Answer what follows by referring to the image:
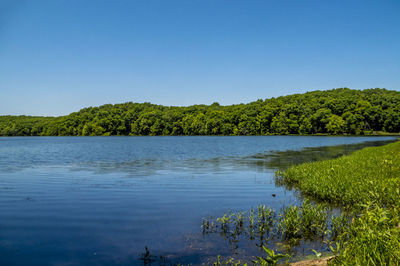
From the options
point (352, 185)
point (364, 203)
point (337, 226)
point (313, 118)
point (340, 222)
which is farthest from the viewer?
point (313, 118)

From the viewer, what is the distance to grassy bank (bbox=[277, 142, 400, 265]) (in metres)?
5.85

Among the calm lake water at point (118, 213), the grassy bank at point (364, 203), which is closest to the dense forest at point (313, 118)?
the grassy bank at point (364, 203)

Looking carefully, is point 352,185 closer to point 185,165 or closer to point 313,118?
point 185,165

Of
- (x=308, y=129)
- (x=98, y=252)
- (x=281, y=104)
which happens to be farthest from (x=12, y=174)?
(x=281, y=104)

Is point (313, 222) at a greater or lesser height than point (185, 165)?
greater

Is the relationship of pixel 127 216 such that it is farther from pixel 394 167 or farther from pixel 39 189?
pixel 394 167

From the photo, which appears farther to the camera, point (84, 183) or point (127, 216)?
point (84, 183)

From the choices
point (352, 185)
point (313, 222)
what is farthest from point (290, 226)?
point (352, 185)

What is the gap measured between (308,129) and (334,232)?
16730 centimetres

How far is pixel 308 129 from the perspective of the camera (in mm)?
167250

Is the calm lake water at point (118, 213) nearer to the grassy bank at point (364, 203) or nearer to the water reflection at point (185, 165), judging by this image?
the grassy bank at point (364, 203)

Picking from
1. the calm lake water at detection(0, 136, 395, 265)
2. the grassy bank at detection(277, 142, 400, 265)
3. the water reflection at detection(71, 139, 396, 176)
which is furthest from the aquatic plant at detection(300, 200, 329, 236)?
the water reflection at detection(71, 139, 396, 176)

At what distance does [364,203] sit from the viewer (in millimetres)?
13000

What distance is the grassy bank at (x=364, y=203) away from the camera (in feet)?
19.2
